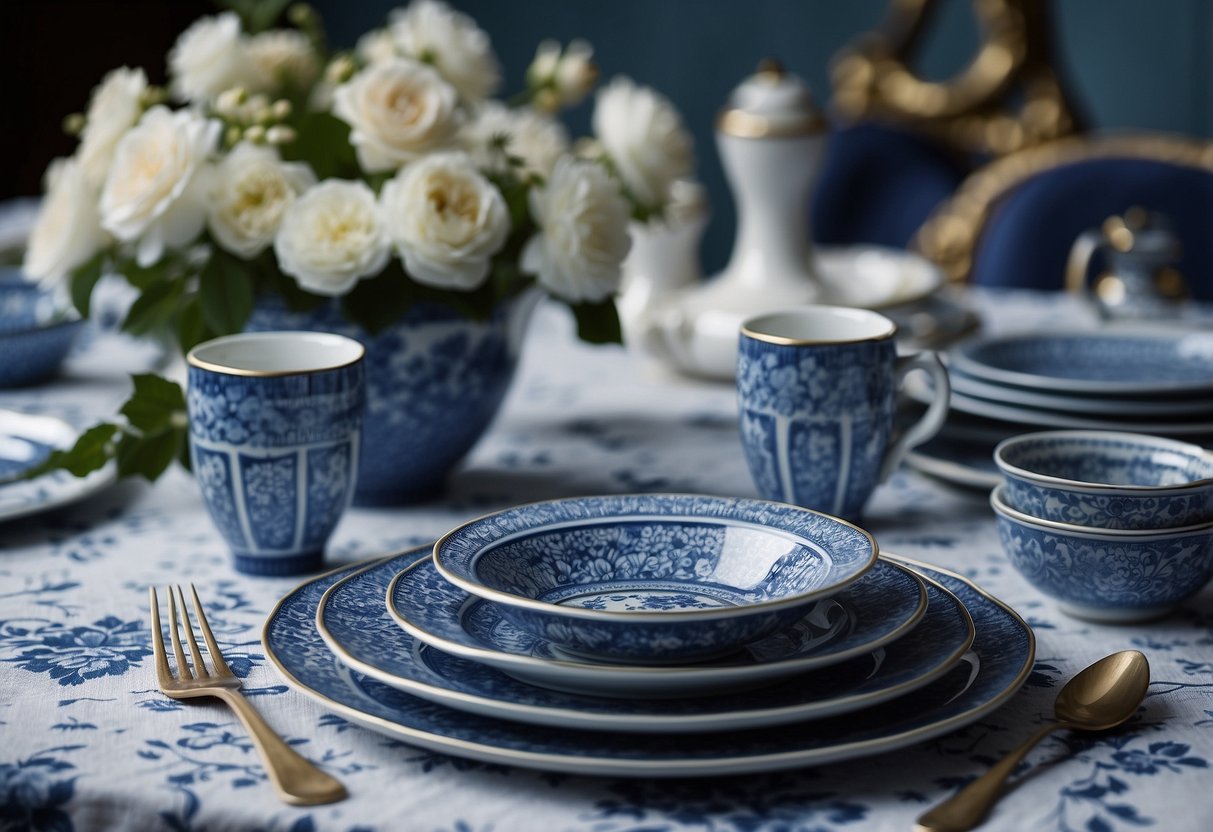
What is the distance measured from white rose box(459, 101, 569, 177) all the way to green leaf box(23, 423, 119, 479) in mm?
306

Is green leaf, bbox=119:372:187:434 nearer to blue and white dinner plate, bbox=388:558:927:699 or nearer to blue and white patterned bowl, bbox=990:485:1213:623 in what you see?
blue and white dinner plate, bbox=388:558:927:699

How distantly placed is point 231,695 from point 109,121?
0.46 metres

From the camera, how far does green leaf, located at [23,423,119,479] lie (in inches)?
33.5

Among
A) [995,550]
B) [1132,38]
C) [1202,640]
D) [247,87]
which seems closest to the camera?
[1202,640]

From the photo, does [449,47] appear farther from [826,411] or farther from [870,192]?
[870,192]

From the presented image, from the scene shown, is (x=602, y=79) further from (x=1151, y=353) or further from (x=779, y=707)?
(x=779, y=707)

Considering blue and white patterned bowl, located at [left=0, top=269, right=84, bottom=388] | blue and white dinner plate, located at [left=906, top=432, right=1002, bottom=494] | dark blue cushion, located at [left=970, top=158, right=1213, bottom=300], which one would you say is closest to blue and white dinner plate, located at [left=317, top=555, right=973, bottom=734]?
blue and white dinner plate, located at [left=906, top=432, right=1002, bottom=494]

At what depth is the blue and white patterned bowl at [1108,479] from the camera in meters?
0.66

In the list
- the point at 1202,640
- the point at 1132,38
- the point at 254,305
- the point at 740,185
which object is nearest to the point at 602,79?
the point at 1132,38

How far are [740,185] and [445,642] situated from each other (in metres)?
0.69

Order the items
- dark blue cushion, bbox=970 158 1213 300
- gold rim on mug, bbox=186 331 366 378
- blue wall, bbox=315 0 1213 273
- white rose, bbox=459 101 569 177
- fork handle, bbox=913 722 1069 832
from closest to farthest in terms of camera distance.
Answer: fork handle, bbox=913 722 1069 832
gold rim on mug, bbox=186 331 366 378
white rose, bbox=459 101 569 177
dark blue cushion, bbox=970 158 1213 300
blue wall, bbox=315 0 1213 273

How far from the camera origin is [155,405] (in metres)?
0.86

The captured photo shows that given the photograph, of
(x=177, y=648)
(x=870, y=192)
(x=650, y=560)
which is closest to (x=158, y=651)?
(x=177, y=648)

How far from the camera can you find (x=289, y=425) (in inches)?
29.0
